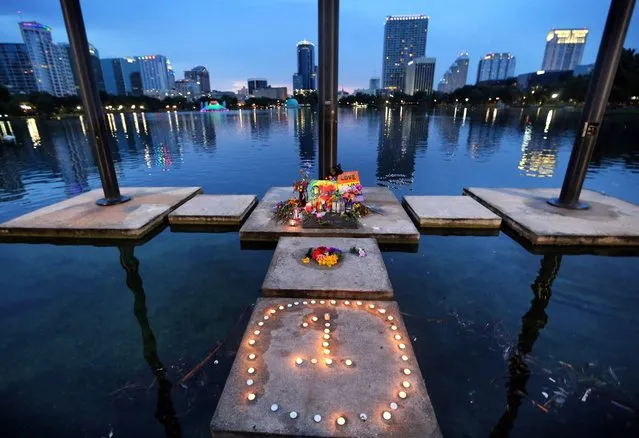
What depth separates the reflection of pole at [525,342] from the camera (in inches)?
173

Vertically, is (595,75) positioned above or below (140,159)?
above

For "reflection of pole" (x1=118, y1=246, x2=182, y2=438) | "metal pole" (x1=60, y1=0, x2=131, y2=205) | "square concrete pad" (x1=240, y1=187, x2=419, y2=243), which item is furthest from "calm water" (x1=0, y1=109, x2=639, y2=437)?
"metal pole" (x1=60, y1=0, x2=131, y2=205)

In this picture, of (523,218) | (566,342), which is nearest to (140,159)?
(523,218)

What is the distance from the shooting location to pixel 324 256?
753 cm

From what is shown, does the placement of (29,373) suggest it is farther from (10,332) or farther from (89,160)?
(89,160)

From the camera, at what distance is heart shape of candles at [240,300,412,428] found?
384cm

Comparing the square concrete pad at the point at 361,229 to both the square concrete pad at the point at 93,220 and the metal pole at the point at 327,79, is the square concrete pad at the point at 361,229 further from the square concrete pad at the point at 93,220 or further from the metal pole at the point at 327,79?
the square concrete pad at the point at 93,220

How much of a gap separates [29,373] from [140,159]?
983 inches

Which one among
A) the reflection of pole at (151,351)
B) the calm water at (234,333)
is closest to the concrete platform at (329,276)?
the calm water at (234,333)

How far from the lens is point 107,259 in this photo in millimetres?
9109

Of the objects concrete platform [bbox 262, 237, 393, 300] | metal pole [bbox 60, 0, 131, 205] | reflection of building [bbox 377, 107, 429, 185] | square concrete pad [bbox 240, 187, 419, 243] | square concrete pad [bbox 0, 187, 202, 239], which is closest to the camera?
concrete platform [bbox 262, 237, 393, 300]

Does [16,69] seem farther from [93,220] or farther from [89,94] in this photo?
[93,220]

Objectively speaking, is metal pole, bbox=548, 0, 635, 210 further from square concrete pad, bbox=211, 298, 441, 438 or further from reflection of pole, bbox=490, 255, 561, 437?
square concrete pad, bbox=211, 298, 441, 438

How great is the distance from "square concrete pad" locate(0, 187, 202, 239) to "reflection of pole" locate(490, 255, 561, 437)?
418 inches
